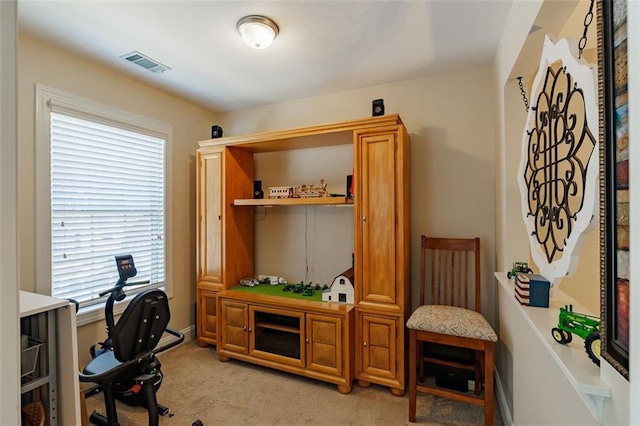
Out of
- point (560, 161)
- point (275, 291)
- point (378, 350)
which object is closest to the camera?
point (560, 161)

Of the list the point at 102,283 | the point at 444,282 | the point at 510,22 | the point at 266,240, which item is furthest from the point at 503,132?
the point at 102,283

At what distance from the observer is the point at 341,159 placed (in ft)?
10.3

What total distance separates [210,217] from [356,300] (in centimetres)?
174

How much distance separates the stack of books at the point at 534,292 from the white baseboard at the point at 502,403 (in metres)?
1.00

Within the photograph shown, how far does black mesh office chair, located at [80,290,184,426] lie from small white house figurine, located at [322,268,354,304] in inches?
50.7

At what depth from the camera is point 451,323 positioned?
6.72ft

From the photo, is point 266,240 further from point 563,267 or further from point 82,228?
point 563,267

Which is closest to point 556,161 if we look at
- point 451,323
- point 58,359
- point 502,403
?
point 451,323

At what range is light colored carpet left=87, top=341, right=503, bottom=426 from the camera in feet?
6.98

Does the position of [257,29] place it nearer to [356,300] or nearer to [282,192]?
[282,192]

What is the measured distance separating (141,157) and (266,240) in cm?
152

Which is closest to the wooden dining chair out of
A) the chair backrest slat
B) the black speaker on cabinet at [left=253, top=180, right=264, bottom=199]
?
the chair backrest slat

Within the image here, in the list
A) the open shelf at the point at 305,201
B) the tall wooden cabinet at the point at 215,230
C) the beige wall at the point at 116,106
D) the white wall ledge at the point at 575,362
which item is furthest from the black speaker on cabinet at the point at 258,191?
the white wall ledge at the point at 575,362

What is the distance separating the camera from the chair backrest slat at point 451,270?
8.42 feet
